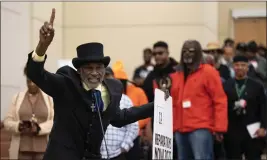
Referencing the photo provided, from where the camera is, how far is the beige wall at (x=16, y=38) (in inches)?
493

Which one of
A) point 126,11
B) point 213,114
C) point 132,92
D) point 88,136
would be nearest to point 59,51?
point 126,11

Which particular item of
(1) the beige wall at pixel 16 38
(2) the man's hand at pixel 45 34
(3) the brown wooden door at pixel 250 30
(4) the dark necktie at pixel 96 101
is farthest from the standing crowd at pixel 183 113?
(3) the brown wooden door at pixel 250 30

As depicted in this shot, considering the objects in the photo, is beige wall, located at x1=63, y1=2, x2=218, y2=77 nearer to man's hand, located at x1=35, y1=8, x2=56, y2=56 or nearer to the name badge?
the name badge

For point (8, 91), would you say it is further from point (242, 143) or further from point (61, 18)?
point (242, 143)

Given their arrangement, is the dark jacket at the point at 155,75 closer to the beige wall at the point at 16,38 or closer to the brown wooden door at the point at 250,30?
the beige wall at the point at 16,38

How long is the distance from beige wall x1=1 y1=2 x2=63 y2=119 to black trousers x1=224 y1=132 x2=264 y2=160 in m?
4.51

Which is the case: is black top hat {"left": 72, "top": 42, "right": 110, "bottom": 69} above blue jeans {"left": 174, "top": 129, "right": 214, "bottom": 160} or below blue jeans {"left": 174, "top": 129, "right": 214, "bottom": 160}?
above

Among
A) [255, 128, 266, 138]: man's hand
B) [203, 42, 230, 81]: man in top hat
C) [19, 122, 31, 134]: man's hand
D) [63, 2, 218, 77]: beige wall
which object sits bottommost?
[255, 128, 266, 138]: man's hand

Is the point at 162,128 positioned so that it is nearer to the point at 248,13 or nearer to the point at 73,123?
the point at 73,123

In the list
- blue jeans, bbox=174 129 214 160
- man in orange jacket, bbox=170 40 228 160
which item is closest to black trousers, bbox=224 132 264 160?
man in orange jacket, bbox=170 40 228 160

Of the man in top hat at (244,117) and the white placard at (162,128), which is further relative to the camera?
the man in top hat at (244,117)

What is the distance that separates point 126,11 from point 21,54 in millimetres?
3186

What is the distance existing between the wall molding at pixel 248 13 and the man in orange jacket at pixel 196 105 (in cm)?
1190

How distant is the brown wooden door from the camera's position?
2112 centimetres
